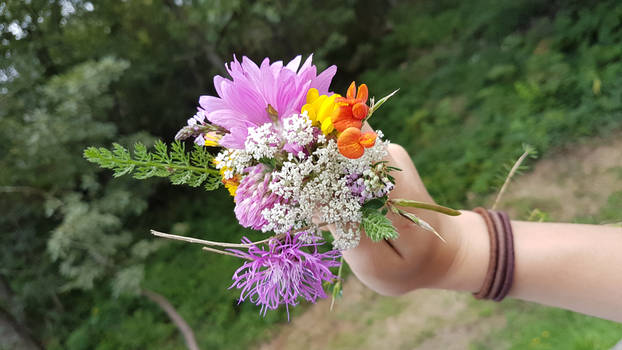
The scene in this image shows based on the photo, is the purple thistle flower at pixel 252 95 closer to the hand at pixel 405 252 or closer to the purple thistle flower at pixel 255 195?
the purple thistle flower at pixel 255 195

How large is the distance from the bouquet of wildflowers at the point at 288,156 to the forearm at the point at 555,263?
1.47 feet

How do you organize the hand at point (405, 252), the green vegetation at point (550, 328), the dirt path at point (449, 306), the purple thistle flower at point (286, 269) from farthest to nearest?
the dirt path at point (449, 306), the green vegetation at point (550, 328), the hand at point (405, 252), the purple thistle flower at point (286, 269)

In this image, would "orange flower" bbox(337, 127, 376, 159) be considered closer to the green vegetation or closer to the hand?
the hand

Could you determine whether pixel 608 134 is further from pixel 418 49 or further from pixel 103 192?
pixel 103 192

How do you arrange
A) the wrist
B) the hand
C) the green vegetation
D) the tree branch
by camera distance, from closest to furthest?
the hand
the wrist
the green vegetation
the tree branch

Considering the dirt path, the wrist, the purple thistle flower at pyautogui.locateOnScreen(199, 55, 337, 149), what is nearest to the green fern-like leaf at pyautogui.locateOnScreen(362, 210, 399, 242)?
the purple thistle flower at pyautogui.locateOnScreen(199, 55, 337, 149)

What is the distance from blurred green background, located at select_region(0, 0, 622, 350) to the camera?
312 cm

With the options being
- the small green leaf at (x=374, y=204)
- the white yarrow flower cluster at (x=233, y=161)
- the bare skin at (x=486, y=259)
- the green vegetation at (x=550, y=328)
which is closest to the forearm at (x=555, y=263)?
the bare skin at (x=486, y=259)

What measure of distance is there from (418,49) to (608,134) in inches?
138

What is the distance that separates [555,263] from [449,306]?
77.9 inches

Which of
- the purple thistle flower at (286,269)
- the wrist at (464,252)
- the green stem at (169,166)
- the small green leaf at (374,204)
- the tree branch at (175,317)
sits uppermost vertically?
the green stem at (169,166)

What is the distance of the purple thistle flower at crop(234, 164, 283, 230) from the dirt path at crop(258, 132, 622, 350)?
2279mm

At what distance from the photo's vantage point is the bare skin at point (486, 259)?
0.95 meters

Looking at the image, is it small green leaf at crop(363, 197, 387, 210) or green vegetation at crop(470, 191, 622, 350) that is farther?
green vegetation at crop(470, 191, 622, 350)
